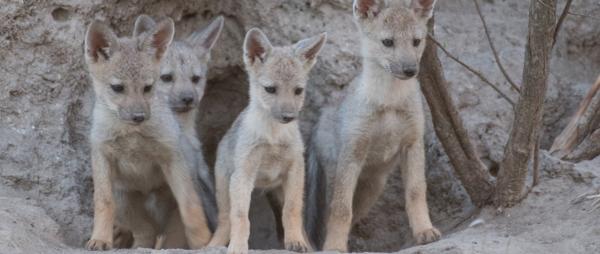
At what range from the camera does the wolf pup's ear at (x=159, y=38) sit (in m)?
7.72

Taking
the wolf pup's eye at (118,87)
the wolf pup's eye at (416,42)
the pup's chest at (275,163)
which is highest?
the wolf pup's eye at (416,42)

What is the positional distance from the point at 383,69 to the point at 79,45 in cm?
248

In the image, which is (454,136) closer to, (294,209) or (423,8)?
(423,8)

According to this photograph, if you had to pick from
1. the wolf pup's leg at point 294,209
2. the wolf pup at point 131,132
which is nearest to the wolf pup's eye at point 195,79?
the wolf pup at point 131,132

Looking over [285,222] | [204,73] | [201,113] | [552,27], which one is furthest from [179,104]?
[552,27]

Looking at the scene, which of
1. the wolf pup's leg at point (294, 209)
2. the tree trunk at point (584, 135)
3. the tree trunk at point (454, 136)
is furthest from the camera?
the tree trunk at point (584, 135)

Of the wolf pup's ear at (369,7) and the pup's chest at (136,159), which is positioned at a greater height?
the wolf pup's ear at (369,7)

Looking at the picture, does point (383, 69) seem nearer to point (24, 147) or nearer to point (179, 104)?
point (179, 104)

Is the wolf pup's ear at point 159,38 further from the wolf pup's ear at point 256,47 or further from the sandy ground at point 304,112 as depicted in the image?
the sandy ground at point 304,112

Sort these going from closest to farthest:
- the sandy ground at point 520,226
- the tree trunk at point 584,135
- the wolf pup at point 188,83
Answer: the sandy ground at point 520,226 < the tree trunk at point 584,135 < the wolf pup at point 188,83

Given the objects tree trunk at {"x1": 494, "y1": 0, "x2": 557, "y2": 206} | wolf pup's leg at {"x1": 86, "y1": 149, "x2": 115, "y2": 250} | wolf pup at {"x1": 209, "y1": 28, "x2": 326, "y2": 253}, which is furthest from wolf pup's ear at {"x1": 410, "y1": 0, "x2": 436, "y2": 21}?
wolf pup's leg at {"x1": 86, "y1": 149, "x2": 115, "y2": 250}

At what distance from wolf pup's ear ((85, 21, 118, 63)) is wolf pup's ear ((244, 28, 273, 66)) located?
990mm

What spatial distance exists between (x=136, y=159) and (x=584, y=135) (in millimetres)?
3566

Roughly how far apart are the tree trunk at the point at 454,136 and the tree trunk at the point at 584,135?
2.52 ft
